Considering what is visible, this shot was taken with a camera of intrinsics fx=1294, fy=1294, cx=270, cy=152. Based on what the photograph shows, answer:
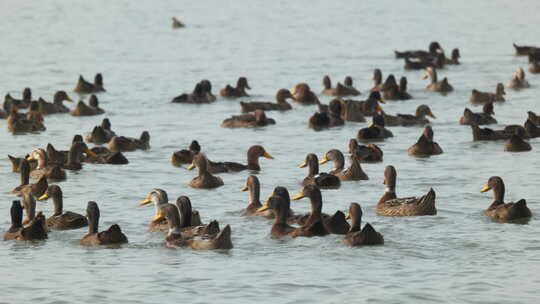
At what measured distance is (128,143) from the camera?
97.7 feet

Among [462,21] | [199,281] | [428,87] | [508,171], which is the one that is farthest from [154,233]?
[462,21]

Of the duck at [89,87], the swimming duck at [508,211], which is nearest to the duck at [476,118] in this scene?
the swimming duck at [508,211]

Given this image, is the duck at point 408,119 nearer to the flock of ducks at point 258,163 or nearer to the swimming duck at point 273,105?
the flock of ducks at point 258,163

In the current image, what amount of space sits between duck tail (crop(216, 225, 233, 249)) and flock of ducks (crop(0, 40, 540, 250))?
15mm

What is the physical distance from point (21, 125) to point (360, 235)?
51.9 ft

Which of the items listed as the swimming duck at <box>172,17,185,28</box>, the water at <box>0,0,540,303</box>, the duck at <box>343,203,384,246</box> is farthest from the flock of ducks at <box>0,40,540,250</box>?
the swimming duck at <box>172,17,185,28</box>

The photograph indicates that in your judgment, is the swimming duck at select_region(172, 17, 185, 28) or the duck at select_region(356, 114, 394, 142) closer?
the duck at select_region(356, 114, 394, 142)

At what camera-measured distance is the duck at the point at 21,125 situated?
33.0 metres

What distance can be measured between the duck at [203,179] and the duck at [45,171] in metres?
2.87

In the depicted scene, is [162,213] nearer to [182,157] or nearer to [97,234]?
[97,234]

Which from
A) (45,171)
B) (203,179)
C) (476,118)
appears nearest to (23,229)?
(203,179)

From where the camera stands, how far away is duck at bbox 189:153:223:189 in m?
24.8

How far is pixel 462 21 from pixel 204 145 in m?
38.8

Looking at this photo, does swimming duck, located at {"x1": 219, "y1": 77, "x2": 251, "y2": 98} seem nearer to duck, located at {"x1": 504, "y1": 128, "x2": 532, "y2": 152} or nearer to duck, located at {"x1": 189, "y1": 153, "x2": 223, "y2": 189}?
duck, located at {"x1": 504, "y1": 128, "x2": 532, "y2": 152}
